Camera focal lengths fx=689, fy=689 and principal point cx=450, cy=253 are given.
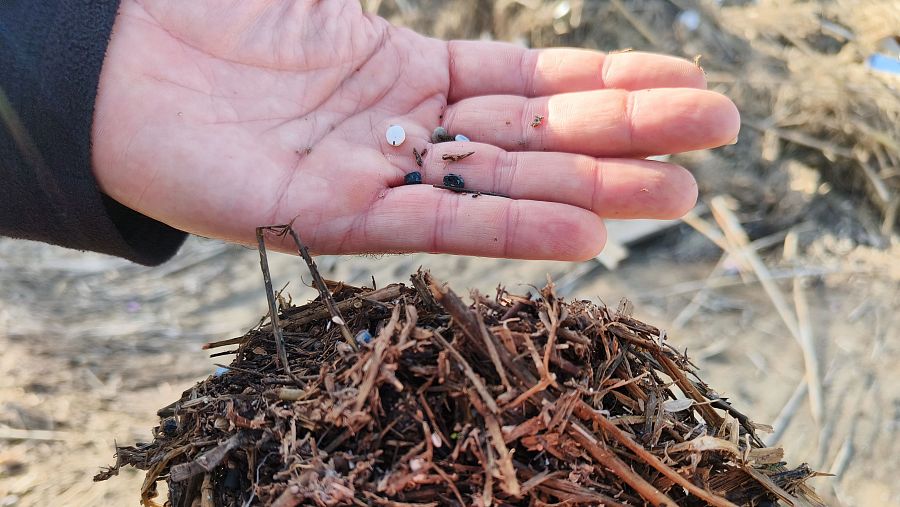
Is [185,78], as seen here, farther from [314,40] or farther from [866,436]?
[866,436]

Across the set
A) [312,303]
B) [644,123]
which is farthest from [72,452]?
[644,123]

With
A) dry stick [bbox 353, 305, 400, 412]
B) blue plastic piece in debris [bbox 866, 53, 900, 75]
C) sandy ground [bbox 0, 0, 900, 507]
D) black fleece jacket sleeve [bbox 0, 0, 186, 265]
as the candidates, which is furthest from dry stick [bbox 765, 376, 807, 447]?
black fleece jacket sleeve [bbox 0, 0, 186, 265]

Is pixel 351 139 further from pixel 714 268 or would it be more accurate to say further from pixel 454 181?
pixel 714 268

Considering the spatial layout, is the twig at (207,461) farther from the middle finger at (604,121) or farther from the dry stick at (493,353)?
the middle finger at (604,121)

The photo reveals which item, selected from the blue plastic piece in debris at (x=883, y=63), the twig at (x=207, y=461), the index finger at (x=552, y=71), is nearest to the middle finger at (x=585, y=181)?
the index finger at (x=552, y=71)

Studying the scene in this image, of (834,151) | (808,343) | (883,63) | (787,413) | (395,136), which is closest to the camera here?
(395,136)

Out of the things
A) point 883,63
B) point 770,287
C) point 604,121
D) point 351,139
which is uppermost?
point 351,139

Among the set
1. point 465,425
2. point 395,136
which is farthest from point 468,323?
point 395,136

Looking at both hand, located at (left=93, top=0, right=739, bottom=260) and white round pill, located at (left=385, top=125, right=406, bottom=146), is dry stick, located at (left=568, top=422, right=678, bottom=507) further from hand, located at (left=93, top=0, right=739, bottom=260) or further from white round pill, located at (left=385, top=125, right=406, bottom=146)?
white round pill, located at (left=385, top=125, right=406, bottom=146)
